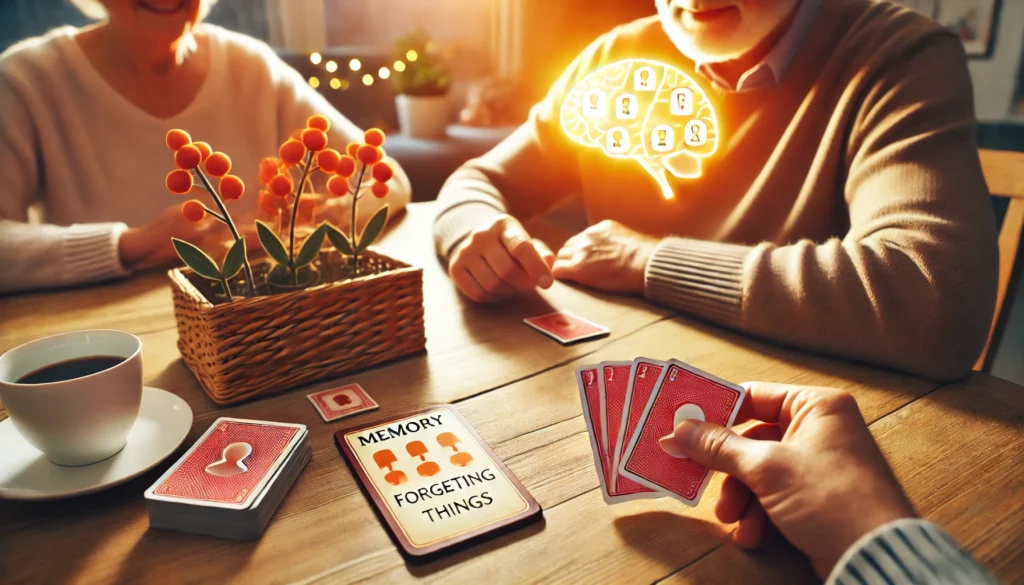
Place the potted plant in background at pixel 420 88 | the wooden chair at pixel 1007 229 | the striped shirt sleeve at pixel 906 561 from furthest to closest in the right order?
the potted plant in background at pixel 420 88 → the wooden chair at pixel 1007 229 → the striped shirt sleeve at pixel 906 561

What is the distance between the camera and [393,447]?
2.05 ft

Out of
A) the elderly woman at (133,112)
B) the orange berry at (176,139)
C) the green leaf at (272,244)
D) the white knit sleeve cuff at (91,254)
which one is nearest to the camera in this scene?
the orange berry at (176,139)

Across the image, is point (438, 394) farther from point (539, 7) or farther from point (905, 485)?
point (539, 7)

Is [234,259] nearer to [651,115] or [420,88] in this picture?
[651,115]

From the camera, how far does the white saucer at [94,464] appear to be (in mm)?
542

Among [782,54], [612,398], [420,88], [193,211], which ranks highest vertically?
[782,54]

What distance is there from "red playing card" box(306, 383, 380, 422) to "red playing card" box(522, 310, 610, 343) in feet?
0.92

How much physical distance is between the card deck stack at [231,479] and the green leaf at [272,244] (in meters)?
0.22

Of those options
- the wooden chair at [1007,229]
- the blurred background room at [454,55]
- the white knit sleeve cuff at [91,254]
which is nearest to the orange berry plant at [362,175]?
the white knit sleeve cuff at [91,254]

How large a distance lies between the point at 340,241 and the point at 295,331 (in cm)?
15

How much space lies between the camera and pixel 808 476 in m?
0.48

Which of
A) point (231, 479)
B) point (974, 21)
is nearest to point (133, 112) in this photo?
point (231, 479)

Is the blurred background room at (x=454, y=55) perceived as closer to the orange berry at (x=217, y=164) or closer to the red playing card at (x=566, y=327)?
the red playing card at (x=566, y=327)

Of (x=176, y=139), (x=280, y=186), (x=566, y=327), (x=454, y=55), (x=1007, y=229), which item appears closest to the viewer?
(x=176, y=139)
